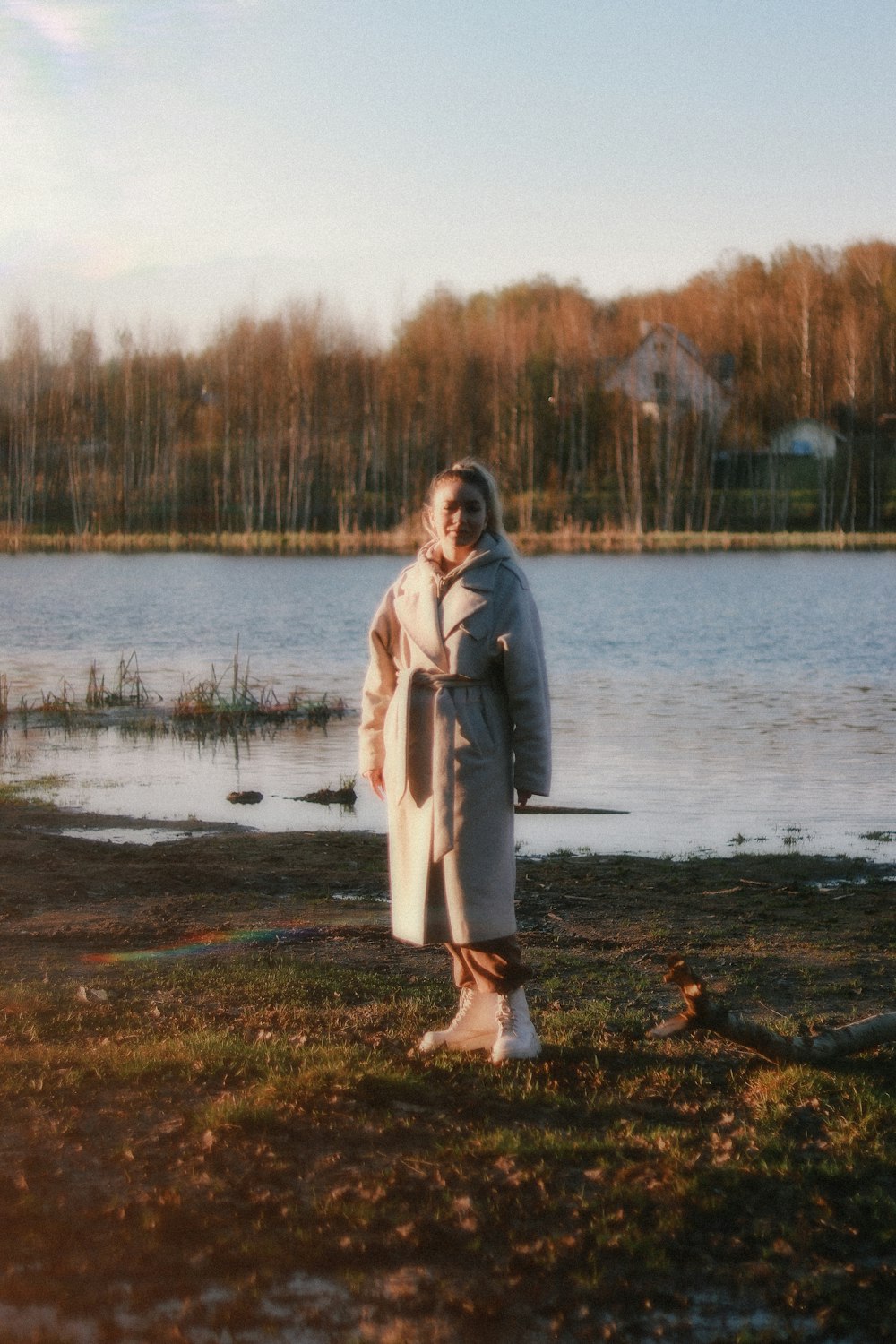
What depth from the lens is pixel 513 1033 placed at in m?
5.53

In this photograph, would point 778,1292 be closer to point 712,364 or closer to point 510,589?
point 510,589

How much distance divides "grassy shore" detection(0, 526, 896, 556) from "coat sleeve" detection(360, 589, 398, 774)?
60769 mm

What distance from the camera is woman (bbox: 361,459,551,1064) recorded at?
17.7ft

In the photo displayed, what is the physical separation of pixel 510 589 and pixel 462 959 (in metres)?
1.32

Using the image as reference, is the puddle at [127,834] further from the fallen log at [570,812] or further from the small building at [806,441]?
the small building at [806,441]

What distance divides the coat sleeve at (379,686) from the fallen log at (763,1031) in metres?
1.29

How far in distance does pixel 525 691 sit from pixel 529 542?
2570 inches

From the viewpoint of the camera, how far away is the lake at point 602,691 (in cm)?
1356

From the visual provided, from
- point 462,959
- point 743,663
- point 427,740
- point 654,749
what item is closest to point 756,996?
point 462,959

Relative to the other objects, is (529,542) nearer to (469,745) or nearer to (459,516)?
(459,516)

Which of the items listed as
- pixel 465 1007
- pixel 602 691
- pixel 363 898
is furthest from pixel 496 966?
pixel 602 691

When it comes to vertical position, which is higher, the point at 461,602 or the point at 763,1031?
the point at 461,602

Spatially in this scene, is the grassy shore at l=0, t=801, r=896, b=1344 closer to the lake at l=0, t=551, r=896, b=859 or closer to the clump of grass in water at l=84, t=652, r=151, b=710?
the lake at l=0, t=551, r=896, b=859

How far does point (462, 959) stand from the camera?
5738 mm
